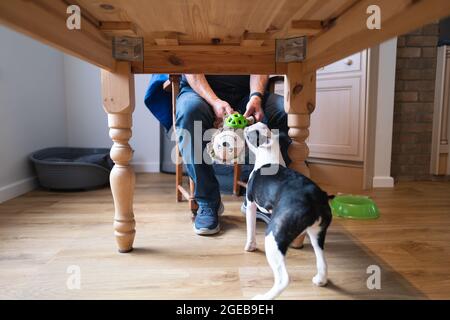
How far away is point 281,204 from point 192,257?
1.23 ft

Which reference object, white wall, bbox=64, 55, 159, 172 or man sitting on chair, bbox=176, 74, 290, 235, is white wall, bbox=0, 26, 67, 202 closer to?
white wall, bbox=64, 55, 159, 172

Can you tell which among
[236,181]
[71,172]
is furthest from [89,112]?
[236,181]

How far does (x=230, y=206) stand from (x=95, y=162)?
2.72 ft

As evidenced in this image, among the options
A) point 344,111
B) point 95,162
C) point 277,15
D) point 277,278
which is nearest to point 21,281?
point 277,278

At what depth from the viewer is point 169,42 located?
991mm

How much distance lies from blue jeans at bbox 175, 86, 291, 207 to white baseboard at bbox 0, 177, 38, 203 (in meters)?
0.98

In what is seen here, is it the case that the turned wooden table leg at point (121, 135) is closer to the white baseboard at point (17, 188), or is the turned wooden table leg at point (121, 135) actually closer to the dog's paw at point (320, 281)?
the dog's paw at point (320, 281)

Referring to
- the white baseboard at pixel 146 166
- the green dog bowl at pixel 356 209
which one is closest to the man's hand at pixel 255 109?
the green dog bowl at pixel 356 209

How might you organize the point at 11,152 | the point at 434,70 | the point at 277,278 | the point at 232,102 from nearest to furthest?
the point at 277,278 < the point at 232,102 < the point at 11,152 < the point at 434,70

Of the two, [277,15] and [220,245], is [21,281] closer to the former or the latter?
[220,245]

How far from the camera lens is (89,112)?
2328 mm

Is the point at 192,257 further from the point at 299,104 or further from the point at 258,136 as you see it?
the point at 299,104

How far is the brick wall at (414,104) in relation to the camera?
6.80 feet

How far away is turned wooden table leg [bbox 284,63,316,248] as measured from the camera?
103cm
